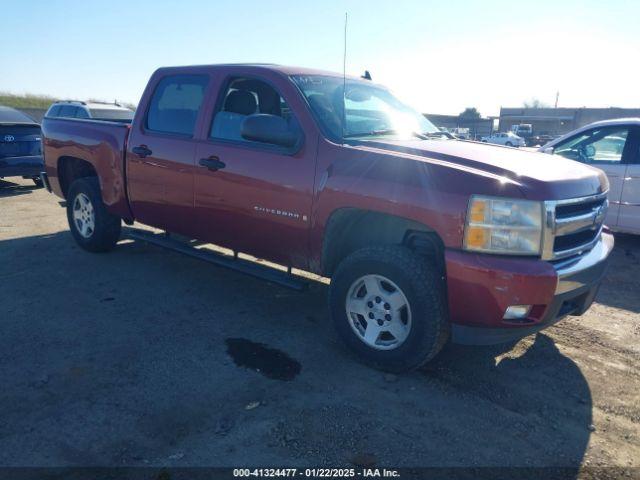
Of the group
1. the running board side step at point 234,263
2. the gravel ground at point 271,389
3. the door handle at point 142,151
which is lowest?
the gravel ground at point 271,389

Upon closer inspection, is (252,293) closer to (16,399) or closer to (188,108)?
(188,108)

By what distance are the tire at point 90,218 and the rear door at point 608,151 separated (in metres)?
5.91

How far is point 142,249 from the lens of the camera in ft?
21.0

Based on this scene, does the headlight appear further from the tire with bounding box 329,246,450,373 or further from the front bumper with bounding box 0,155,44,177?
the front bumper with bounding box 0,155,44,177

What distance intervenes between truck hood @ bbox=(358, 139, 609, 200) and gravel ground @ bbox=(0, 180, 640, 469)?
4.24ft

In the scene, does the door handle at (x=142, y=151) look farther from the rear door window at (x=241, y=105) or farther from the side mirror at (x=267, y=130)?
the side mirror at (x=267, y=130)

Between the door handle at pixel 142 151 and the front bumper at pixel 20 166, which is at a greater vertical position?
the door handle at pixel 142 151

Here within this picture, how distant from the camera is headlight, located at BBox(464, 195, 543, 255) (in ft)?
9.71

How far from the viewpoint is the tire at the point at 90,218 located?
5.79 m

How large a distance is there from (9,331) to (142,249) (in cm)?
250

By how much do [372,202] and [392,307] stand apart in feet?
2.36

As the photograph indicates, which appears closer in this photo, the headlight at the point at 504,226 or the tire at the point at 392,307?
the headlight at the point at 504,226

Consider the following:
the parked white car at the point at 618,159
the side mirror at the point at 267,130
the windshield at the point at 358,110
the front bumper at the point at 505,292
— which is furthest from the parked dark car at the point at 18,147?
the parked white car at the point at 618,159

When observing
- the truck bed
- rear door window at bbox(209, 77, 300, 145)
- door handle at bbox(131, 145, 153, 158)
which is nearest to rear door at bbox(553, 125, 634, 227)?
rear door window at bbox(209, 77, 300, 145)
